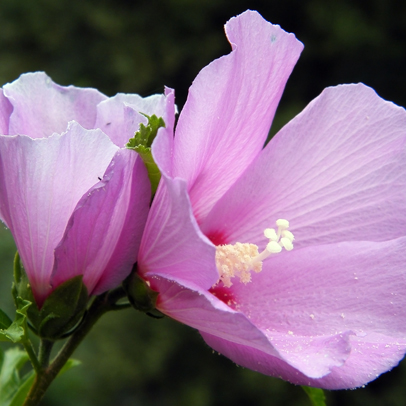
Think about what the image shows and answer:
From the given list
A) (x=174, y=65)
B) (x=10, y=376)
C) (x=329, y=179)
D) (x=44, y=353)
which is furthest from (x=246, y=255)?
(x=174, y=65)

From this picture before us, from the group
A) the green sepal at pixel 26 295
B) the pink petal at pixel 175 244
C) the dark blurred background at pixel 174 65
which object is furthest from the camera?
the dark blurred background at pixel 174 65

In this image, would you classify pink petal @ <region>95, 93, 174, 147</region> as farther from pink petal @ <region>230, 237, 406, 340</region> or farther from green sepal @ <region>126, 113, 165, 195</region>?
pink petal @ <region>230, 237, 406, 340</region>

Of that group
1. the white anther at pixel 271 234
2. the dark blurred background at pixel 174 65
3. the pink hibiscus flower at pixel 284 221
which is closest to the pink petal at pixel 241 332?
the pink hibiscus flower at pixel 284 221

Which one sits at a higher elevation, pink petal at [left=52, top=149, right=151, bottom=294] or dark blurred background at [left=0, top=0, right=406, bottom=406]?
pink petal at [left=52, top=149, right=151, bottom=294]

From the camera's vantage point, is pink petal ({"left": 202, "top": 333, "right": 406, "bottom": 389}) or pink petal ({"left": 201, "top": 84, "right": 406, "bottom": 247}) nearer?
pink petal ({"left": 202, "top": 333, "right": 406, "bottom": 389})

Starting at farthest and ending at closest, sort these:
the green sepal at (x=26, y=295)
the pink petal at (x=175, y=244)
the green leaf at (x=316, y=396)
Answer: the green leaf at (x=316, y=396) → the green sepal at (x=26, y=295) → the pink petal at (x=175, y=244)

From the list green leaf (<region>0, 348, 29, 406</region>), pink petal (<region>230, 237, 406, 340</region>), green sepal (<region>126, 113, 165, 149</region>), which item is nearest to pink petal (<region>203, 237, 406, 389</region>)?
pink petal (<region>230, 237, 406, 340</region>)

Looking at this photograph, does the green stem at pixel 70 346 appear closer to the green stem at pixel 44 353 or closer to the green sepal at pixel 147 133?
the green stem at pixel 44 353
